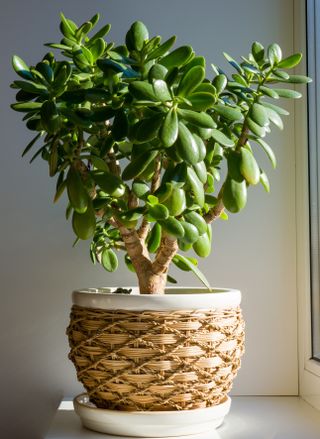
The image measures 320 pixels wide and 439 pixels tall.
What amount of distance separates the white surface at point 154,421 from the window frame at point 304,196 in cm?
37

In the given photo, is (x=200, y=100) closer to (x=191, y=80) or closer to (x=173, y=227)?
(x=191, y=80)

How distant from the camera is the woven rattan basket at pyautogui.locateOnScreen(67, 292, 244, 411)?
0.98 meters

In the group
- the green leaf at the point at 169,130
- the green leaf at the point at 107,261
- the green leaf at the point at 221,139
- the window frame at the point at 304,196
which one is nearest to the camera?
the green leaf at the point at 169,130

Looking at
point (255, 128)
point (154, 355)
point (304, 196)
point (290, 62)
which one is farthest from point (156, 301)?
point (304, 196)

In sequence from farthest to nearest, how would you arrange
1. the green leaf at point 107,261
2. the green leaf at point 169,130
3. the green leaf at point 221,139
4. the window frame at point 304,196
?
the window frame at point 304,196 → the green leaf at point 107,261 → the green leaf at point 221,139 → the green leaf at point 169,130

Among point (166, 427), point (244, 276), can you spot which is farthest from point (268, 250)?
point (166, 427)

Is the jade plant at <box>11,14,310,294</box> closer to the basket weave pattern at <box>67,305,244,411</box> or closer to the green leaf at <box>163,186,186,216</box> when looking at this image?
the green leaf at <box>163,186,186,216</box>

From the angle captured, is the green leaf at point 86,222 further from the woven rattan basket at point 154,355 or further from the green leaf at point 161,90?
the green leaf at point 161,90

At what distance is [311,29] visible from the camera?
139 centimetres

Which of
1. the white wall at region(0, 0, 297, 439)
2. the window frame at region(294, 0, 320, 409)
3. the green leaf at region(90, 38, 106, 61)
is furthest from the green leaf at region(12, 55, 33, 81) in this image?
the window frame at region(294, 0, 320, 409)

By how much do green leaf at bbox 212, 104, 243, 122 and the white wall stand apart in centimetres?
47

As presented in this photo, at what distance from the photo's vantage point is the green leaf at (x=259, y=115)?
3.09 ft

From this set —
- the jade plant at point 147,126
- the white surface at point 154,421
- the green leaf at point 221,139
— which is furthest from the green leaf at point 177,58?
the white surface at point 154,421

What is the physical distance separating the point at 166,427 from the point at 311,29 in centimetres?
83
